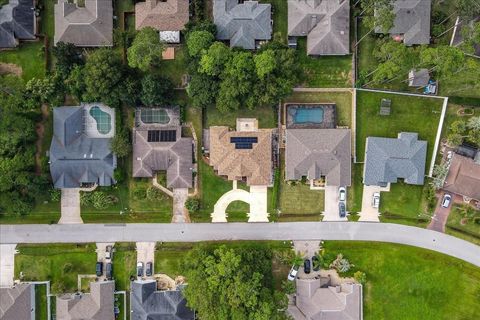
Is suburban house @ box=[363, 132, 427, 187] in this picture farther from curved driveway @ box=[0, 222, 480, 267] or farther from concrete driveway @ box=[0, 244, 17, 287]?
concrete driveway @ box=[0, 244, 17, 287]

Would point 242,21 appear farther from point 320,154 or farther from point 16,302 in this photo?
point 16,302

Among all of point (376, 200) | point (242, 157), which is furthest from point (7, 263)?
point (376, 200)

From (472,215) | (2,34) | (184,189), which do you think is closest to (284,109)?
(184,189)

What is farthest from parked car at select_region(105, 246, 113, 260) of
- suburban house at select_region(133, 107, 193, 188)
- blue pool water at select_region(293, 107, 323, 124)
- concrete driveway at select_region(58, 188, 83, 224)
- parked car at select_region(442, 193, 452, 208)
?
parked car at select_region(442, 193, 452, 208)

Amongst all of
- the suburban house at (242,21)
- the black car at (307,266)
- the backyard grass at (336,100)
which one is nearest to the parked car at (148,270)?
the black car at (307,266)

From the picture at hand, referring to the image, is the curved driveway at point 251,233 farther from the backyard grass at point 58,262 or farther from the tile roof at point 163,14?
the tile roof at point 163,14

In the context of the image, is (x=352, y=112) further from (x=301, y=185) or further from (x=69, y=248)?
(x=69, y=248)
